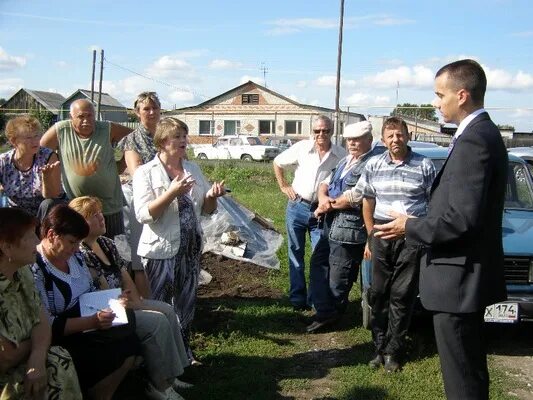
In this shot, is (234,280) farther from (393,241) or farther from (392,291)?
(393,241)

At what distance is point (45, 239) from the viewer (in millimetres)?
3648

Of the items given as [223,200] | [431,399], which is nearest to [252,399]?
[431,399]

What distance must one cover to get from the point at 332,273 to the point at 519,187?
97.1 inches

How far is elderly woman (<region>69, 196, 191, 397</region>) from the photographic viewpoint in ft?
13.0

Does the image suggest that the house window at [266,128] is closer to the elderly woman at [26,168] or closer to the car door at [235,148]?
the car door at [235,148]

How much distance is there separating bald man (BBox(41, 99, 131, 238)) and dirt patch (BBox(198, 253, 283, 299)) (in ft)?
7.04

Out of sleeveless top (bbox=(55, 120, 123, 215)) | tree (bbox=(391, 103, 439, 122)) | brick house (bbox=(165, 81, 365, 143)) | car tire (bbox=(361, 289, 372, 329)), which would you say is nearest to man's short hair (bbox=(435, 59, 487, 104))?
car tire (bbox=(361, 289, 372, 329))

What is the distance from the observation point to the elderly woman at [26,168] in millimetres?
4770

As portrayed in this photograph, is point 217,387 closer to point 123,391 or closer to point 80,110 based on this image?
point 123,391

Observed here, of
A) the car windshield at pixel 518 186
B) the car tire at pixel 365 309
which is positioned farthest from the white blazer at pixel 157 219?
the car windshield at pixel 518 186

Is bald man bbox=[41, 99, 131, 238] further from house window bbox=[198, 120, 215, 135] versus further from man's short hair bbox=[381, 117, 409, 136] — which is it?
house window bbox=[198, 120, 215, 135]

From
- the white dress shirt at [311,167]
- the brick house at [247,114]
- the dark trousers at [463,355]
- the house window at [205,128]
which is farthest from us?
the house window at [205,128]

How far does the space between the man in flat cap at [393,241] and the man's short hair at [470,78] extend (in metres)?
1.65

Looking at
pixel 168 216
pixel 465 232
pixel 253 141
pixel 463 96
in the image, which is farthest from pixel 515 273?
pixel 253 141
